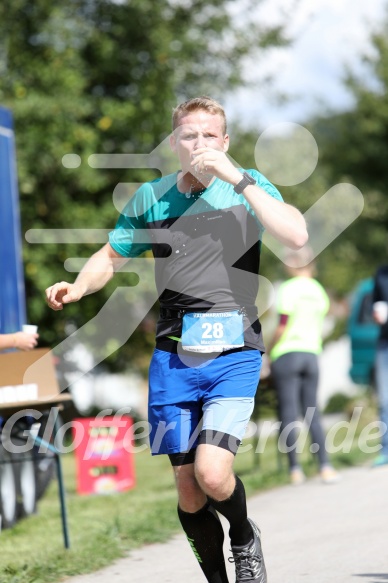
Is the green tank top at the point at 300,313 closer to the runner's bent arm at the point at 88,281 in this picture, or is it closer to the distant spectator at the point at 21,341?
the distant spectator at the point at 21,341

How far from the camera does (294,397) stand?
10023 mm

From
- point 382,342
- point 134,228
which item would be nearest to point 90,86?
point 382,342

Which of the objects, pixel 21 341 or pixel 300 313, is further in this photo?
pixel 300 313

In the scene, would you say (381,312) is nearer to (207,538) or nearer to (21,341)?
(21,341)

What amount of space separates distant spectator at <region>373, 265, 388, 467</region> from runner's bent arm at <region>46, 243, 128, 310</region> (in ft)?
19.3

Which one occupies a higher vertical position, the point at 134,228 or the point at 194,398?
the point at 134,228

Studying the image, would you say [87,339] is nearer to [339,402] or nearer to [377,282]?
[377,282]

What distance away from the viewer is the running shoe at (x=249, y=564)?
452 centimetres

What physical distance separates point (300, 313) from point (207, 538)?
17.4ft

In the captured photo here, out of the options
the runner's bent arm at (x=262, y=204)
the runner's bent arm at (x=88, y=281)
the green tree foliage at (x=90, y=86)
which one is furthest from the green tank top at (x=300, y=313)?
the green tree foliage at (x=90, y=86)

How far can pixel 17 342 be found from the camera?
5.91 metres

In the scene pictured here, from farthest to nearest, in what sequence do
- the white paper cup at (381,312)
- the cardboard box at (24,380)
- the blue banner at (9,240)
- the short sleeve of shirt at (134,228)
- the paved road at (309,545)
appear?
the white paper cup at (381,312) < the blue banner at (9,240) < the cardboard box at (24,380) < the paved road at (309,545) < the short sleeve of shirt at (134,228)

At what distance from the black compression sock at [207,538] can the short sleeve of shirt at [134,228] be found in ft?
3.71

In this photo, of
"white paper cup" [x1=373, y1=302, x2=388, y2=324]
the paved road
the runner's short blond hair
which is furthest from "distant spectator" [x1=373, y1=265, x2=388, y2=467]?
the runner's short blond hair
